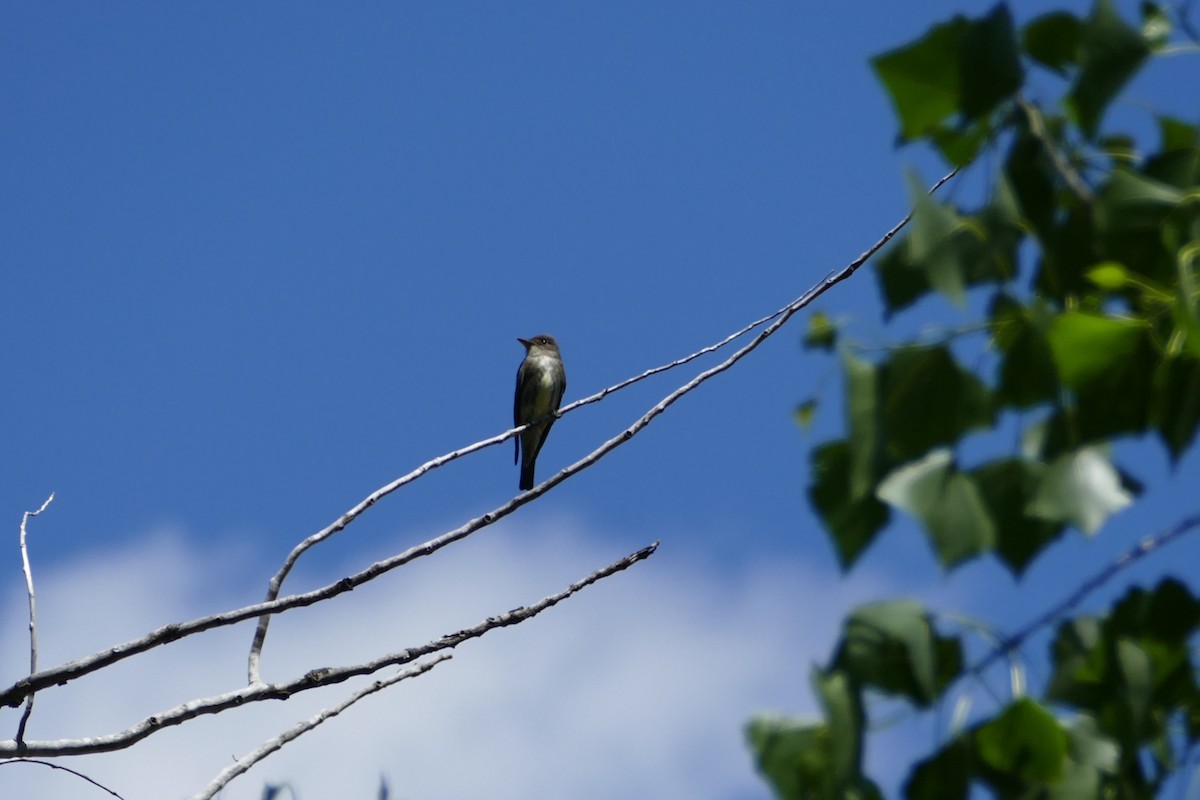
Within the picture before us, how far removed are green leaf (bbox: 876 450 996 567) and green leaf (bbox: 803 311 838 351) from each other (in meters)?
0.21

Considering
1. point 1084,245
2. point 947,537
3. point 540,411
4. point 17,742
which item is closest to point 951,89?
point 1084,245

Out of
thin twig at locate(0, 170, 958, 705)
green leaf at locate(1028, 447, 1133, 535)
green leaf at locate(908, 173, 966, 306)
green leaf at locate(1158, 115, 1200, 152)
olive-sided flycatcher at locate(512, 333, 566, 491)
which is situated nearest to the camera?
green leaf at locate(1028, 447, 1133, 535)

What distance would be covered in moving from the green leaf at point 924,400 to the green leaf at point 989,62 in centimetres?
28

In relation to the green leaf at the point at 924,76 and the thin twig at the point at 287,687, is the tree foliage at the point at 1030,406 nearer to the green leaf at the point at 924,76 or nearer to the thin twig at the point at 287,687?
the green leaf at the point at 924,76

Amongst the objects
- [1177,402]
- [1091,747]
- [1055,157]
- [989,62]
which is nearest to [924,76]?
[989,62]

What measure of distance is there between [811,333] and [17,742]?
2.91 m

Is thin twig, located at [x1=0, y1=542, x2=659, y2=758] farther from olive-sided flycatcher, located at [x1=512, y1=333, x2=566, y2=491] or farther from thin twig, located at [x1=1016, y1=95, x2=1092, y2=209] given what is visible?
olive-sided flycatcher, located at [x1=512, y1=333, x2=566, y2=491]

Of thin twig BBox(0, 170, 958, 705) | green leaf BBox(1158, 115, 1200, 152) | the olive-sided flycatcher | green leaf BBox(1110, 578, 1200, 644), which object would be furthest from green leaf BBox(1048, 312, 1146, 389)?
the olive-sided flycatcher

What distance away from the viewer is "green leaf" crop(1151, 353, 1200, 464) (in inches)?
49.5

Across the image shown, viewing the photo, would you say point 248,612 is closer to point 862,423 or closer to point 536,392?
point 862,423

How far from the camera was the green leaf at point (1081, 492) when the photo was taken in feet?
4.04

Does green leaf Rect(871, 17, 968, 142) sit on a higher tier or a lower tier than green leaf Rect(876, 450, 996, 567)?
higher

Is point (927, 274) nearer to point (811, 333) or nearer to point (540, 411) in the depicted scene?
point (811, 333)

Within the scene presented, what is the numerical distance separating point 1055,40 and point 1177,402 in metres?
0.49
